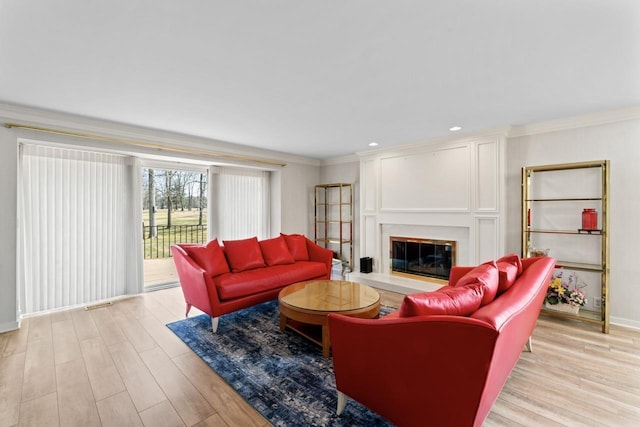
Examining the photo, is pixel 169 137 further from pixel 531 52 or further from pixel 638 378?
pixel 638 378

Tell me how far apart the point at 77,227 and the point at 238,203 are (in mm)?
2382

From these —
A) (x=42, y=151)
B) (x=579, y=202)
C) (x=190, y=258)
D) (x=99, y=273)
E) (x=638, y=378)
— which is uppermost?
(x=42, y=151)

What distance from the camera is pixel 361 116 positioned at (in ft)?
11.2

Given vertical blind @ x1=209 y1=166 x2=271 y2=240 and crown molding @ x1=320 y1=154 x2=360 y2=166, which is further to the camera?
crown molding @ x1=320 y1=154 x2=360 y2=166

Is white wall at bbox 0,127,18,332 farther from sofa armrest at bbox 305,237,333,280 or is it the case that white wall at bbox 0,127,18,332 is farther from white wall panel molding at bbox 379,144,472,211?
white wall panel molding at bbox 379,144,472,211

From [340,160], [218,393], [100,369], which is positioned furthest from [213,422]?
[340,160]

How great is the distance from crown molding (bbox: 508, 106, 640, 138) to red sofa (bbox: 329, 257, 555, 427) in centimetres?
286

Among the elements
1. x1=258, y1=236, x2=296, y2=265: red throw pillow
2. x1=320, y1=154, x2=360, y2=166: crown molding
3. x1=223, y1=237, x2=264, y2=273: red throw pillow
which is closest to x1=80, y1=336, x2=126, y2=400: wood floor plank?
x1=223, y1=237, x2=264, y2=273: red throw pillow

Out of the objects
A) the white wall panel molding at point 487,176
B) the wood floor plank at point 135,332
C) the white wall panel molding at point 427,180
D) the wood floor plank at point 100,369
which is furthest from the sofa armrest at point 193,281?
the white wall panel molding at point 487,176

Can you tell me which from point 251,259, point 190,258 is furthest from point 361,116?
point 190,258

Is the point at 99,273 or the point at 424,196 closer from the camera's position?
the point at 99,273

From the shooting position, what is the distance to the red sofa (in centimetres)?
125

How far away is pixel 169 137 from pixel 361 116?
9.16 feet

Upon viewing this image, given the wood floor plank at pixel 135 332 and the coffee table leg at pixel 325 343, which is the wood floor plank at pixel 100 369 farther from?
the coffee table leg at pixel 325 343
